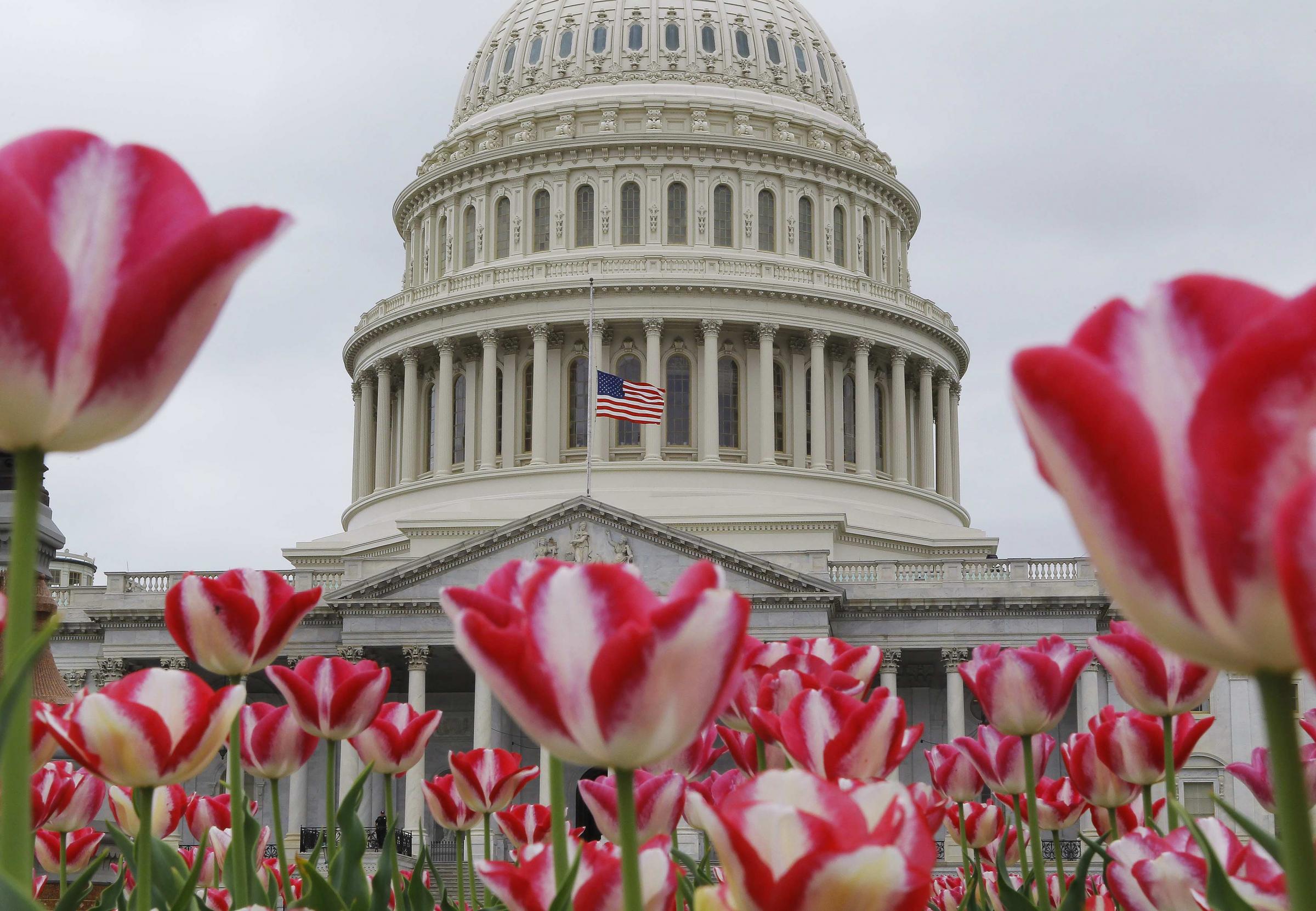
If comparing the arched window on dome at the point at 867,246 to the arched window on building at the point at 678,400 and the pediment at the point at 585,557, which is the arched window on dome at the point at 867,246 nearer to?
the arched window on building at the point at 678,400

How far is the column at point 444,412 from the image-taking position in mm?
76938

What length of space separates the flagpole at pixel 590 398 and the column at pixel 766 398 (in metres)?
7.53

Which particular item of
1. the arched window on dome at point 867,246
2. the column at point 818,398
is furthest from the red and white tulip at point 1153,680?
the arched window on dome at point 867,246

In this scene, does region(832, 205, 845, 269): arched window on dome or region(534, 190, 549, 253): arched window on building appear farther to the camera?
region(832, 205, 845, 269): arched window on dome

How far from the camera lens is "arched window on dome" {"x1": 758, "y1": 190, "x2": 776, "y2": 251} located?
8029cm

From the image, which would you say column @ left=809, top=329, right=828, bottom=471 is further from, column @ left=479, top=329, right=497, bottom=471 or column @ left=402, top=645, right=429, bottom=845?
column @ left=402, top=645, right=429, bottom=845

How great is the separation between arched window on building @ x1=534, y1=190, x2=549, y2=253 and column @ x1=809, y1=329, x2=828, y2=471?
14.0m

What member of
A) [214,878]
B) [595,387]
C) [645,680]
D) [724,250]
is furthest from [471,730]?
[645,680]

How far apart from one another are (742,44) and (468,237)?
17.2 metres

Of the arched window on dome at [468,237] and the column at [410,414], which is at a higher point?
the arched window on dome at [468,237]

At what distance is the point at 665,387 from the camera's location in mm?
75562

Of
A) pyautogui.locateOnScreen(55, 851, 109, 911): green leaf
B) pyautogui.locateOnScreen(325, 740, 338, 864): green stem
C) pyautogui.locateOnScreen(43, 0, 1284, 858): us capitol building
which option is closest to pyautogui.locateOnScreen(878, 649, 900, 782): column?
pyautogui.locateOnScreen(43, 0, 1284, 858): us capitol building

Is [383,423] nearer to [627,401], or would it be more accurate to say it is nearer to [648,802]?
[627,401]

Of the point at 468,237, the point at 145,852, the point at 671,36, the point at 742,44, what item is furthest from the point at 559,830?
the point at 742,44
